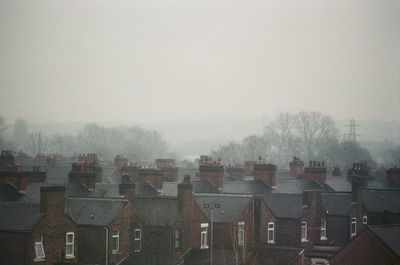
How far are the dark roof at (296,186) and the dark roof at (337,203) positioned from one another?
4.39 m

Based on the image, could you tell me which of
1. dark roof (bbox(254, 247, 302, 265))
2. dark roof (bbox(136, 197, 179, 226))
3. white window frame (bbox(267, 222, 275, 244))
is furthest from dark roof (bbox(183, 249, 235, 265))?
white window frame (bbox(267, 222, 275, 244))

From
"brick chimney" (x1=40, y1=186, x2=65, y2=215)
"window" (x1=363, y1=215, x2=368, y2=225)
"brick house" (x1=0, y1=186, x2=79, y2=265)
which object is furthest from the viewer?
"window" (x1=363, y1=215, x2=368, y2=225)

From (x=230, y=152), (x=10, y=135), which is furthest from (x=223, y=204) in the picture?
(x=230, y=152)

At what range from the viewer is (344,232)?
115 feet

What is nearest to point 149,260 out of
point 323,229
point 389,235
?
point 389,235

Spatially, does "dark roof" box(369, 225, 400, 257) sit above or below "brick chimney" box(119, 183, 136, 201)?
below

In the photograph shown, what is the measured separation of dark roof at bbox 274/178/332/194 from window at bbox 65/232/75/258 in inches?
710

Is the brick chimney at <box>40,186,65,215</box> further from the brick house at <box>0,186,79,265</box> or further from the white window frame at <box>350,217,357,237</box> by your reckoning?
the white window frame at <box>350,217,357,237</box>

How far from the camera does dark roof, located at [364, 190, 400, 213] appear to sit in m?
37.1

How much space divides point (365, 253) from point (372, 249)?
0.38m

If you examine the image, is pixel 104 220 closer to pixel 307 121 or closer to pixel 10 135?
pixel 10 135

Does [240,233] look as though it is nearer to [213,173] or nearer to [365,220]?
[213,173]

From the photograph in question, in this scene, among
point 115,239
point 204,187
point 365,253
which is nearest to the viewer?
point 365,253

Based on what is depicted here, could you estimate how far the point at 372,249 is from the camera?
Result: 2573 cm
